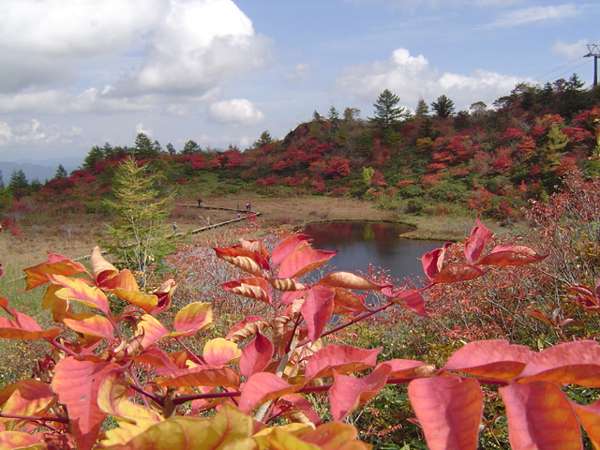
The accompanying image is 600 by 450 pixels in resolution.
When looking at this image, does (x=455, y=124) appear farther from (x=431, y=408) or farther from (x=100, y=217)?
(x=431, y=408)

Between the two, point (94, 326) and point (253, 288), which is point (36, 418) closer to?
point (94, 326)

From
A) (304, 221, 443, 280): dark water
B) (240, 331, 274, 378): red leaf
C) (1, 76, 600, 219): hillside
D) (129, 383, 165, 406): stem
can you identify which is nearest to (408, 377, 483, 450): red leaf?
(240, 331, 274, 378): red leaf

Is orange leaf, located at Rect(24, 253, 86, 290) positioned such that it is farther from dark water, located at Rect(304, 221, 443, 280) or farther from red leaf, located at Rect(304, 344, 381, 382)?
dark water, located at Rect(304, 221, 443, 280)

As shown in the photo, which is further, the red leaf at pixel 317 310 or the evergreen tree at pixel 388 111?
the evergreen tree at pixel 388 111

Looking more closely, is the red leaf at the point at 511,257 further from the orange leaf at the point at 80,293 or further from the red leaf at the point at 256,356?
the orange leaf at the point at 80,293

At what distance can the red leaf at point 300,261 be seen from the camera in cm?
60

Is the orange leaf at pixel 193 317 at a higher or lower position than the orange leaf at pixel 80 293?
lower

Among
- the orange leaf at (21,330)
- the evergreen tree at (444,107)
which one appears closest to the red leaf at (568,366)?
the orange leaf at (21,330)

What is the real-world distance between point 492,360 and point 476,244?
0.77 ft

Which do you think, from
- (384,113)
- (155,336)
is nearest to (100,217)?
(384,113)

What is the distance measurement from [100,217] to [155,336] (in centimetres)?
2040

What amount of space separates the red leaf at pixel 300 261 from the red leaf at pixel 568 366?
11.3 inches

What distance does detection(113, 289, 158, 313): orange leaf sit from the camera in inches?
21.8

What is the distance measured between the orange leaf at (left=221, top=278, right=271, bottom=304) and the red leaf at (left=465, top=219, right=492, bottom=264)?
0.25 meters
